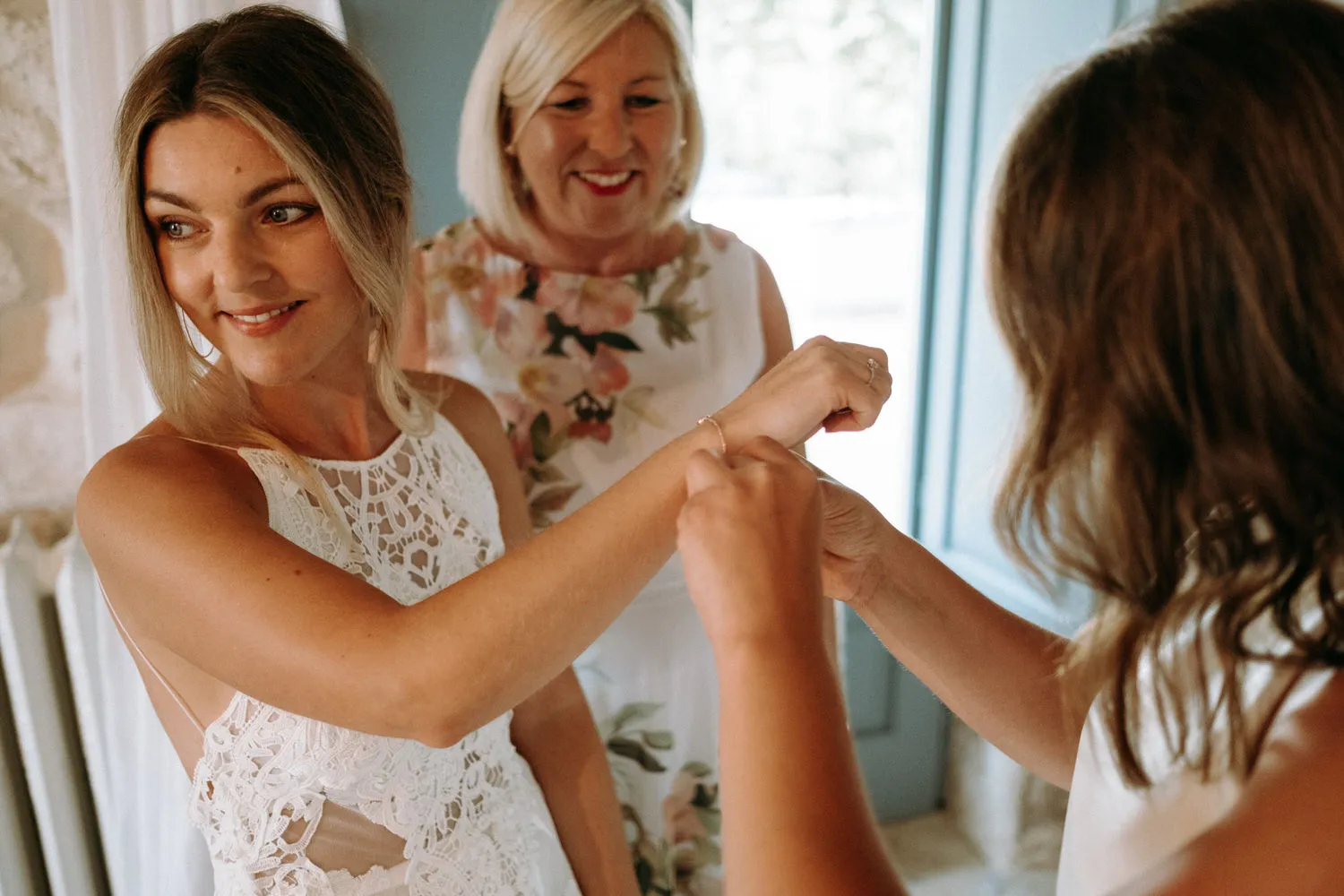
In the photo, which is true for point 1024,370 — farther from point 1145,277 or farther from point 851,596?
point 851,596

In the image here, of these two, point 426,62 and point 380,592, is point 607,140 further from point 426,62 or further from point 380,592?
point 380,592

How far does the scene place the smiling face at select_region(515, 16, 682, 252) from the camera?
1.39m

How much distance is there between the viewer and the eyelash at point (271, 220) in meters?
0.85

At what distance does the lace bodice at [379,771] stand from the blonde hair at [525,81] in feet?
1.79

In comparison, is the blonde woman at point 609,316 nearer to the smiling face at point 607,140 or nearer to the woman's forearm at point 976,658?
the smiling face at point 607,140

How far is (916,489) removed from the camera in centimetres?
232

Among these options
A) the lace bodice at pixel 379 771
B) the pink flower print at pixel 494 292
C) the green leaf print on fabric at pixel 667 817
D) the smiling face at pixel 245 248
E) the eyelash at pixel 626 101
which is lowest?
the green leaf print on fabric at pixel 667 817

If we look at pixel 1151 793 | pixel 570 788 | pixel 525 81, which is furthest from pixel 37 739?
pixel 1151 793

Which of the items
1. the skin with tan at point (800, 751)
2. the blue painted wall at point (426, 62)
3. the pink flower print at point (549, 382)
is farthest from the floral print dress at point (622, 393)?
the skin with tan at point (800, 751)

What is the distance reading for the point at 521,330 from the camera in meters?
1.47

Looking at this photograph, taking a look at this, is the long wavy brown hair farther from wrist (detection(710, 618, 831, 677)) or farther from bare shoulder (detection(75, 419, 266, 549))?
bare shoulder (detection(75, 419, 266, 549))

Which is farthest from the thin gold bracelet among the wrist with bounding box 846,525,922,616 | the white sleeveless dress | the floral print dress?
the floral print dress

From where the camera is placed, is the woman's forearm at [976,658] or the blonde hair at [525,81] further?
the blonde hair at [525,81]

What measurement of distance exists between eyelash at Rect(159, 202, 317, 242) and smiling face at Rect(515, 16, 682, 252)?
60cm
